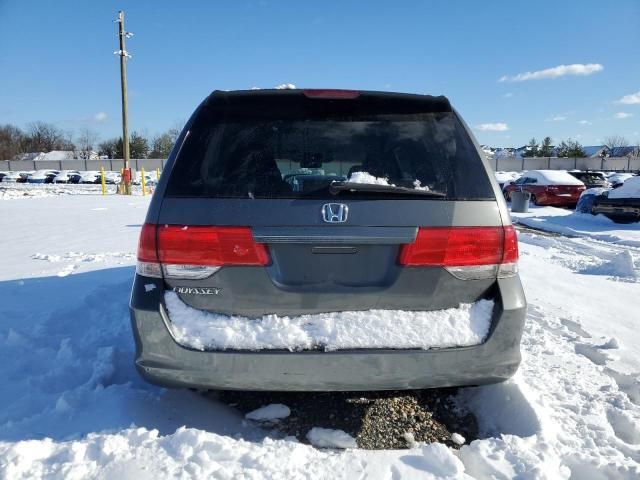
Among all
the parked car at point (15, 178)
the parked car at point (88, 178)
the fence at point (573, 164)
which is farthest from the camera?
the fence at point (573, 164)

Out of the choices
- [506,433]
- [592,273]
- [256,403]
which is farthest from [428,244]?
[592,273]

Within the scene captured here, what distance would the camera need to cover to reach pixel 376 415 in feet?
8.03

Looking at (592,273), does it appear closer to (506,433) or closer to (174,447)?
(506,433)

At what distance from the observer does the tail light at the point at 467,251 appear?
1.96 meters

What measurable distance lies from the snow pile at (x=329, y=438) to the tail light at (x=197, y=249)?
98 centimetres

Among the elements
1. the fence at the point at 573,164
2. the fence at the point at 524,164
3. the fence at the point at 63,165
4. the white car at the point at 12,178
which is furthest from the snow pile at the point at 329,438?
the fence at the point at 63,165

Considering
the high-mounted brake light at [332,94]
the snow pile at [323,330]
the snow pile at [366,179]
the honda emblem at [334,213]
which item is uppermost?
the high-mounted brake light at [332,94]

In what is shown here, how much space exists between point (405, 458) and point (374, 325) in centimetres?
63

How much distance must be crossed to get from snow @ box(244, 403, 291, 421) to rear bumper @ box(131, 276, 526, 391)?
1.66 feet

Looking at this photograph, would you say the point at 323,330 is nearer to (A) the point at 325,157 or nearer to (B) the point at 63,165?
(A) the point at 325,157

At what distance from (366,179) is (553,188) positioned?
1707 cm

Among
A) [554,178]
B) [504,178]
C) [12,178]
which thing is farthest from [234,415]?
[12,178]

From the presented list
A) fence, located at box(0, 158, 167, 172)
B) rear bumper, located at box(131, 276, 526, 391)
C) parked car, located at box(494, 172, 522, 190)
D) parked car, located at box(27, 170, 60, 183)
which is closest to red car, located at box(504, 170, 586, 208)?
parked car, located at box(494, 172, 522, 190)

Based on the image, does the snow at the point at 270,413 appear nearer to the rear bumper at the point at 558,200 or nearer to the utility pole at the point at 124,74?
the rear bumper at the point at 558,200
